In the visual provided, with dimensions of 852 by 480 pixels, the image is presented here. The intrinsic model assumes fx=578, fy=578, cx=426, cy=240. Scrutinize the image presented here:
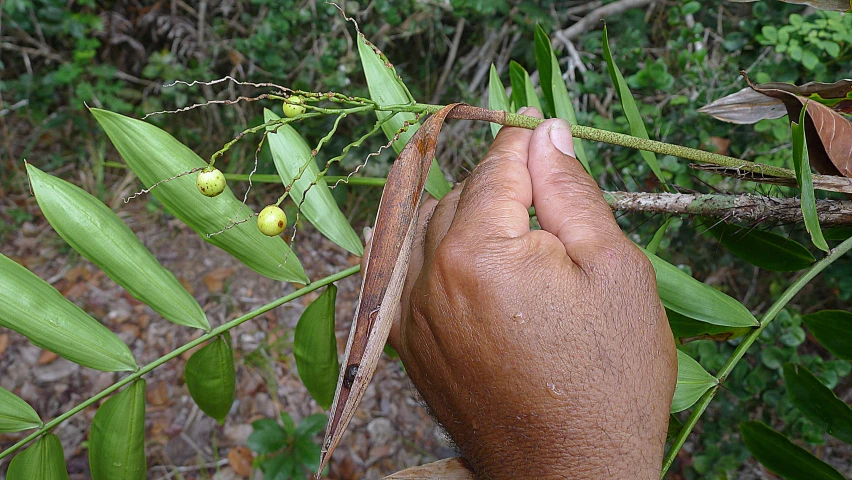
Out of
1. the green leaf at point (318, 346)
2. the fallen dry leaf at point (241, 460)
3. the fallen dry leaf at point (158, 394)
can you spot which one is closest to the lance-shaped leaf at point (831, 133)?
the green leaf at point (318, 346)

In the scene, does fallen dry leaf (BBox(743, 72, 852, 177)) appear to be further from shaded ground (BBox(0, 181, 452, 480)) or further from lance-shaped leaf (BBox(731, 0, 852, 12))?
shaded ground (BBox(0, 181, 452, 480))

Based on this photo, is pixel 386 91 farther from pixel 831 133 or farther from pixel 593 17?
pixel 593 17

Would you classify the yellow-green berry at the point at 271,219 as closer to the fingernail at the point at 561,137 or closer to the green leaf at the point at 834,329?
the fingernail at the point at 561,137

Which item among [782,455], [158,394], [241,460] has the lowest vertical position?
[241,460]

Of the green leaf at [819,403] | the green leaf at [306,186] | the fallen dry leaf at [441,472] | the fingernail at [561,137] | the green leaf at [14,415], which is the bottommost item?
the green leaf at [819,403]

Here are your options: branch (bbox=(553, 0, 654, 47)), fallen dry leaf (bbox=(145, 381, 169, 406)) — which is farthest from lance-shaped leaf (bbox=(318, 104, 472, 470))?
fallen dry leaf (bbox=(145, 381, 169, 406))

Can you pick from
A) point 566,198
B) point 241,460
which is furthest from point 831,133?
point 241,460

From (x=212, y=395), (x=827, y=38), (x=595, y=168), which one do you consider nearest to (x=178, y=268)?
(x=212, y=395)
